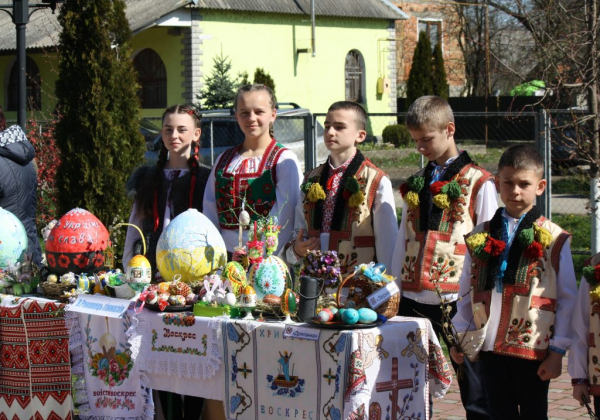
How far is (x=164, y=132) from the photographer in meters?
5.09

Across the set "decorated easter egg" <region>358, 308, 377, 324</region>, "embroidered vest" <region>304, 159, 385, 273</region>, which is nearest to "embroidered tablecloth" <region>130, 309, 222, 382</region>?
"decorated easter egg" <region>358, 308, 377, 324</region>

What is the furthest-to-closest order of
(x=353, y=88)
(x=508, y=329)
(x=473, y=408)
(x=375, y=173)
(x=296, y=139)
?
(x=353, y=88)
(x=296, y=139)
(x=375, y=173)
(x=473, y=408)
(x=508, y=329)

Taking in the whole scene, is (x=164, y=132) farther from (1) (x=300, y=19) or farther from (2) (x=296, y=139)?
(1) (x=300, y=19)

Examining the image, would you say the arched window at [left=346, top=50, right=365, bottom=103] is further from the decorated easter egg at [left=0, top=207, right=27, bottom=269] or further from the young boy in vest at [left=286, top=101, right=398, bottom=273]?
the young boy in vest at [left=286, top=101, right=398, bottom=273]

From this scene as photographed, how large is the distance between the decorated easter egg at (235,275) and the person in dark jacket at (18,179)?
188 centimetres

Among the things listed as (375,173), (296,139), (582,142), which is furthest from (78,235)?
(296,139)

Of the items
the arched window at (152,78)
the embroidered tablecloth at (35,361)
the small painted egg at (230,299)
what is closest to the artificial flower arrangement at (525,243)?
the small painted egg at (230,299)

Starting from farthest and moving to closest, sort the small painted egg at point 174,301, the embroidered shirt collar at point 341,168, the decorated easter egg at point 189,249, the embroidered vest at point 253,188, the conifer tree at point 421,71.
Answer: the conifer tree at point 421,71, the embroidered vest at point 253,188, the embroidered shirt collar at point 341,168, the decorated easter egg at point 189,249, the small painted egg at point 174,301

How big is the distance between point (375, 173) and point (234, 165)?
82 cm

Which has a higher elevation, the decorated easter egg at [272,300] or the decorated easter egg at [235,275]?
the decorated easter egg at [235,275]

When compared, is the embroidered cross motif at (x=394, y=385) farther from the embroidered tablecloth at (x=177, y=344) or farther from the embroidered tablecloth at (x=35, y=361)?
the embroidered tablecloth at (x=35, y=361)

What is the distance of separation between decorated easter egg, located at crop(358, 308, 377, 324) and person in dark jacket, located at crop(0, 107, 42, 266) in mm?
2667

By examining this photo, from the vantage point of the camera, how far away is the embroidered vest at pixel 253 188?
4816 mm

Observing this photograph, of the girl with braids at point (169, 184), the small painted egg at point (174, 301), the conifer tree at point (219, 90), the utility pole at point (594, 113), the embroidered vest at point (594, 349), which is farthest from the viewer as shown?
the conifer tree at point (219, 90)
